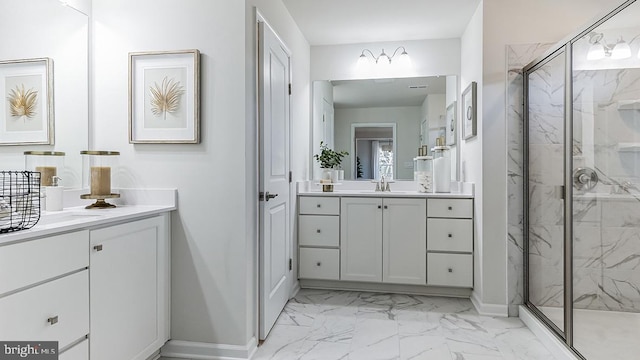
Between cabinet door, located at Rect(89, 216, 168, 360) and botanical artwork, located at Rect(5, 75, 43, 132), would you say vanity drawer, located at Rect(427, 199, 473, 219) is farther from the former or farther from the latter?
botanical artwork, located at Rect(5, 75, 43, 132)

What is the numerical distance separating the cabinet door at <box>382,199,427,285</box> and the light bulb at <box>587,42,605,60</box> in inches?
59.2

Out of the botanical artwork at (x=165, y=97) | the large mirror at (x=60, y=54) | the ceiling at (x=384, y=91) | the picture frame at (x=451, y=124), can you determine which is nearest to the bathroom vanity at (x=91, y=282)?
the large mirror at (x=60, y=54)

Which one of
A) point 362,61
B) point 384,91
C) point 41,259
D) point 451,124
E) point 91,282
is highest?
point 362,61

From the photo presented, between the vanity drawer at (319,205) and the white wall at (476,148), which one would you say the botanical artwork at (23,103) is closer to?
the vanity drawer at (319,205)

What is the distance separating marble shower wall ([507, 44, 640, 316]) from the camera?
6.12ft

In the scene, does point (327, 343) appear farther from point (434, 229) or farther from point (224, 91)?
point (224, 91)

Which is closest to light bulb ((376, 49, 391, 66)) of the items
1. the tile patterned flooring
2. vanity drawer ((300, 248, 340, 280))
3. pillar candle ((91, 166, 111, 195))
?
vanity drawer ((300, 248, 340, 280))

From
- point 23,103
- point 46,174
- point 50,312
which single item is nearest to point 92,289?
point 50,312

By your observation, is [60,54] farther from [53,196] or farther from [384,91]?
[384,91]

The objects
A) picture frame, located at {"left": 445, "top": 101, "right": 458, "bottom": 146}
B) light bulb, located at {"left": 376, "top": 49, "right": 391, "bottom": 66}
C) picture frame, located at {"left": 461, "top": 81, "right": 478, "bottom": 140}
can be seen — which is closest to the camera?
picture frame, located at {"left": 461, "top": 81, "right": 478, "bottom": 140}

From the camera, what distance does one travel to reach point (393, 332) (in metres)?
2.41

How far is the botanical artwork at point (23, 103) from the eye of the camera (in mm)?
1670

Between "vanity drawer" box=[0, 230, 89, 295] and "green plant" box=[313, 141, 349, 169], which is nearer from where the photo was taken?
"vanity drawer" box=[0, 230, 89, 295]

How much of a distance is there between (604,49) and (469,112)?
1.11 meters
